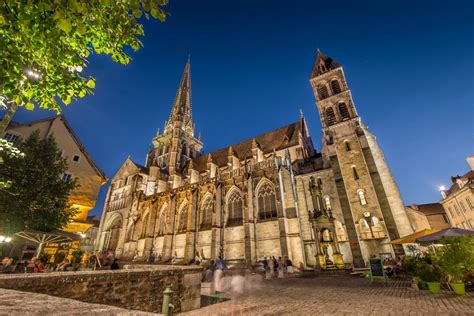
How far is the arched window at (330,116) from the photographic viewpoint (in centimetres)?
2546

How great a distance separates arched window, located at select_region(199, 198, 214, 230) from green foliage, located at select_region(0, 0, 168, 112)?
20498 millimetres

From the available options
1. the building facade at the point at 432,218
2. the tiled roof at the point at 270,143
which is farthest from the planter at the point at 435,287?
the building facade at the point at 432,218

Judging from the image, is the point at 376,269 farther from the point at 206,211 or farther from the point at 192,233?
the point at 206,211

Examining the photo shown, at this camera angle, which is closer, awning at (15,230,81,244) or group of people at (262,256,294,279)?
awning at (15,230,81,244)

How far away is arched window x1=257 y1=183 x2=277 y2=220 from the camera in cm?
2004

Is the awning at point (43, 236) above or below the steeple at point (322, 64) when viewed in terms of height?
below

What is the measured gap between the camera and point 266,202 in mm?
20688

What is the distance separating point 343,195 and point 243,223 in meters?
10.5

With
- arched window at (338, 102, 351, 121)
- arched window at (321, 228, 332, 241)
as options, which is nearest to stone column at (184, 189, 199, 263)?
arched window at (321, 228, 332, 241)

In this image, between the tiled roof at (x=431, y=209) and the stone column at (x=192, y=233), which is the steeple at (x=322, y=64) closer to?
the stone column at (x=192, y=233)

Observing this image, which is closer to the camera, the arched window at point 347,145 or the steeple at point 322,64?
the arched window at point 347,145

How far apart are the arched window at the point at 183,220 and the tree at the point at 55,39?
22.3 metres

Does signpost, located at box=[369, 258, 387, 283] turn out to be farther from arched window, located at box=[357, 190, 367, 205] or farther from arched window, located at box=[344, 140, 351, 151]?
arched window, located at box=[344, 140, 351, 151]

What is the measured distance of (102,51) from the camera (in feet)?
15.1
